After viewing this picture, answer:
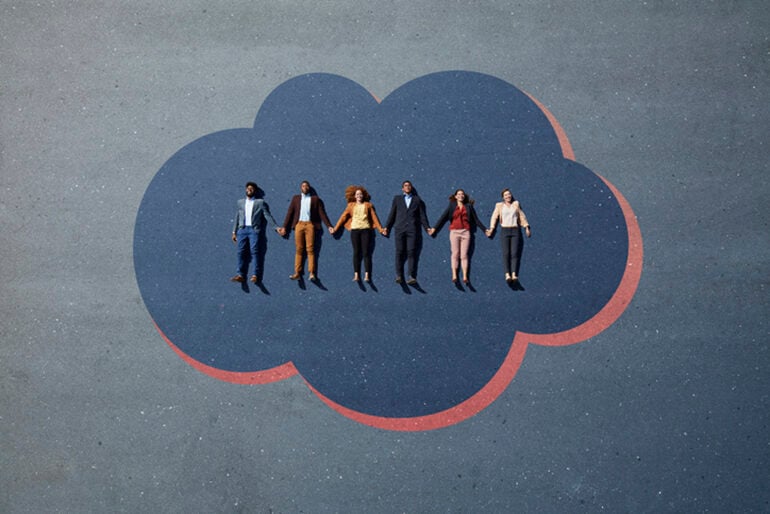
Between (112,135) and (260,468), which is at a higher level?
(112,135)

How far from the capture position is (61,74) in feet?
19.9

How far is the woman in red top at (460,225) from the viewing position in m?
5.90

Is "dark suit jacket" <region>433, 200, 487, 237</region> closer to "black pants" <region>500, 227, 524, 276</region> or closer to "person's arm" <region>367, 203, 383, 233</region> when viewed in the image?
"black pants" <region>500, 227, 524, 276</region>

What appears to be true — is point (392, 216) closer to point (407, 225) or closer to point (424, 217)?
point (407, 225)

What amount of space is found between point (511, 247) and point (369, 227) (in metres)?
1.64

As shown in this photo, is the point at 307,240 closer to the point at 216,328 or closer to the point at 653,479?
the point at 216,328

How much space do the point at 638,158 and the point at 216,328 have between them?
5.20 metres

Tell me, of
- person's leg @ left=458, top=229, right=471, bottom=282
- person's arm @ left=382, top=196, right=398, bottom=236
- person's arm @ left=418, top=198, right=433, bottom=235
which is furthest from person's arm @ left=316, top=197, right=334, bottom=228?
person's leg @ left=458, top=229, right=471, bottom=282

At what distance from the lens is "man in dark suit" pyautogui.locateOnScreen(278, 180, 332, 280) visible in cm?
595

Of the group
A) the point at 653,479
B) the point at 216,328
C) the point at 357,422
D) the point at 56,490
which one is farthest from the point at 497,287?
the point at 56,490

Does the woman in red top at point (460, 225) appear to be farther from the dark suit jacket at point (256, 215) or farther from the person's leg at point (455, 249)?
the dark suit jacket at point (256, 215)

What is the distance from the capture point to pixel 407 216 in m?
5.92

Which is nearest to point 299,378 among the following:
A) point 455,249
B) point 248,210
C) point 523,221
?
point 248,210

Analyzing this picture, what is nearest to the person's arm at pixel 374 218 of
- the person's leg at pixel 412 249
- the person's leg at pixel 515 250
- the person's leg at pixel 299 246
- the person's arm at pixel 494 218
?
the person's leg at pixel 412 249
